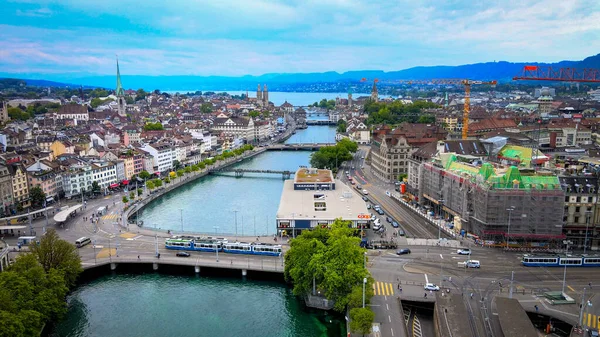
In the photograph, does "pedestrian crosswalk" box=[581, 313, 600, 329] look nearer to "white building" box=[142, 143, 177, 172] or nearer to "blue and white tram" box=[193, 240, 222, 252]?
"blue and white tram" box=[193, 240, 222, 252]

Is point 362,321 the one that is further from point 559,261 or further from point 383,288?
point 559,261

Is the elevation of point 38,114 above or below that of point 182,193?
above

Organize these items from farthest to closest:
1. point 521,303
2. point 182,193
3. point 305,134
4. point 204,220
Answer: point 305,134
point 182,193
point 204,220
point 521,303

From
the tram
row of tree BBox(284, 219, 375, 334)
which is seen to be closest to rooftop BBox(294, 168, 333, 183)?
the tram

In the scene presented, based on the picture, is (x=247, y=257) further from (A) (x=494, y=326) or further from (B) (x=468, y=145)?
(B) (x=468, y=145)

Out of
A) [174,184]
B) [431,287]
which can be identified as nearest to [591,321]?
[431,287]

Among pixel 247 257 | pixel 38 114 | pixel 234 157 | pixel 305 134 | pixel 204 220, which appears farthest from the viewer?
pixel 305 134

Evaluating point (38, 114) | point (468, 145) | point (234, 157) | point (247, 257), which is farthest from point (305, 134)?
point (247, 257)
